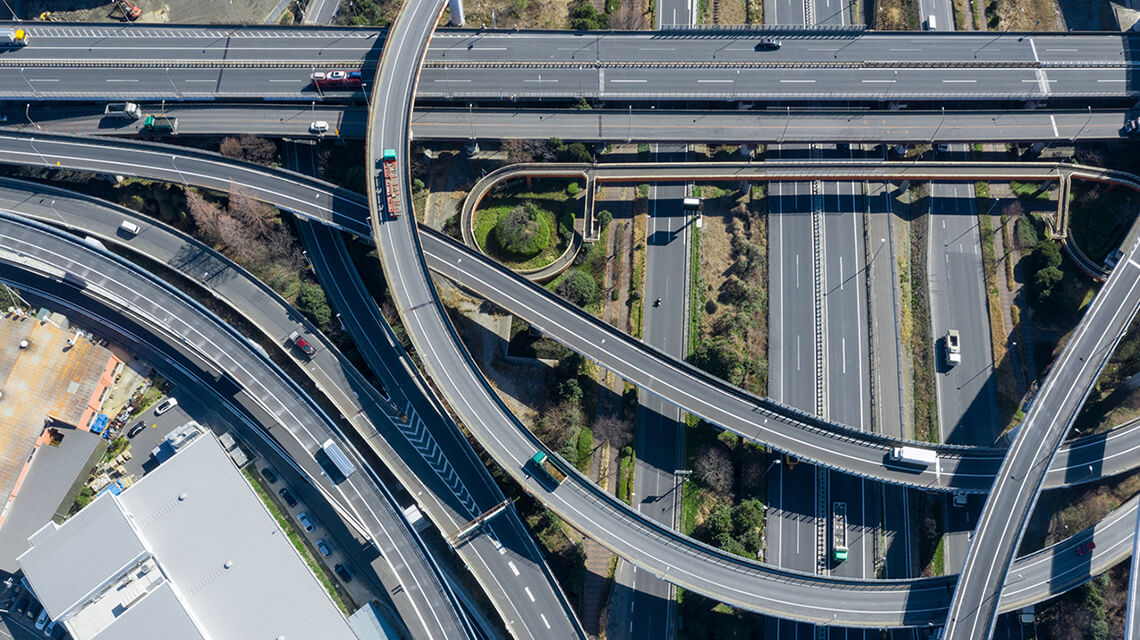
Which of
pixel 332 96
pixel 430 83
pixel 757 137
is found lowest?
pixel 757 137

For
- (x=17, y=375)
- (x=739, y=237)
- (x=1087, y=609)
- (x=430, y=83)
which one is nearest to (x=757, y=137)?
(x=739, y=237)

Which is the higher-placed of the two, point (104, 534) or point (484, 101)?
point (484, 101)

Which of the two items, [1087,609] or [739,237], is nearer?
[1087,609]

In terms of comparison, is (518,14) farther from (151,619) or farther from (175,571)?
(151,619)

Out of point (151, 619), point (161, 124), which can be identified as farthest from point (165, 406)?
point (161, 124)

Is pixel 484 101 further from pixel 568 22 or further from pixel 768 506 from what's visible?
pixel 768 506

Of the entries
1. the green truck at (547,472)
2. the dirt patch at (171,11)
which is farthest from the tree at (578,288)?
the dirt patch at (171,11)

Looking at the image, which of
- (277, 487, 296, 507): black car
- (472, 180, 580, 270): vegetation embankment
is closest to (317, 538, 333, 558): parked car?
(277, 487, 296, 507): black car
